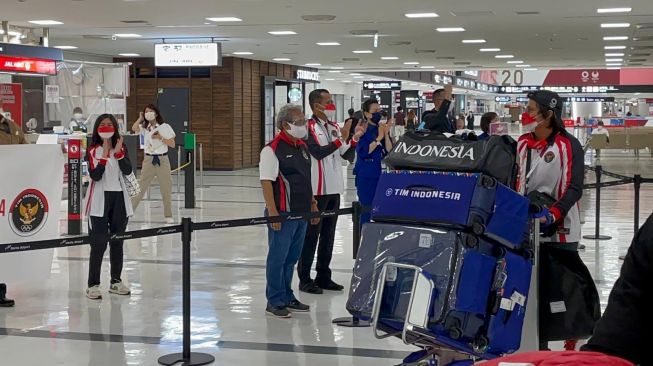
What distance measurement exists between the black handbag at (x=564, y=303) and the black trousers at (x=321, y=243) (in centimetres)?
371

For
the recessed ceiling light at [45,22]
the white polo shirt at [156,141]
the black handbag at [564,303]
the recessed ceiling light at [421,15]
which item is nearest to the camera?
the black handbag at [564,303]

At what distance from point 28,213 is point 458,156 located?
504cm

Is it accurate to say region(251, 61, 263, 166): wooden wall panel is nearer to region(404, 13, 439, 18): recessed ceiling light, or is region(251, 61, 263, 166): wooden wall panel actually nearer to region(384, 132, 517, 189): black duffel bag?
region(404, 13, 439, 18): recessed ceiling light

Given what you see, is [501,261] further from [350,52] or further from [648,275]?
[350,52]

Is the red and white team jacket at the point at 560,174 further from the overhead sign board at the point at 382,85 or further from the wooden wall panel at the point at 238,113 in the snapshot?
the overhead sign board at the point at 382,85

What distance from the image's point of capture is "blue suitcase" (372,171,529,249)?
3371 mm

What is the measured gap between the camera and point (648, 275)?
5.18ft

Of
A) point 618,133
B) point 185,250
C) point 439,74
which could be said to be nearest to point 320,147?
point 185,250

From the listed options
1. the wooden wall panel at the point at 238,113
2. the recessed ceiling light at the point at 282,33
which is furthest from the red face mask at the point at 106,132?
the wooden wall panel at the point at 238,113

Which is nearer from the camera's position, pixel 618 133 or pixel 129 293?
pixel 129 293

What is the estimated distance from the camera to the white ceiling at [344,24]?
577 inches

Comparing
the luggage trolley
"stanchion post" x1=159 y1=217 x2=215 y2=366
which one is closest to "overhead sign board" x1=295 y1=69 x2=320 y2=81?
"stanchion post" x1=159 y1=217 x2=215 y2=366

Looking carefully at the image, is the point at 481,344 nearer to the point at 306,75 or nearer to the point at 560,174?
the point at 560,174

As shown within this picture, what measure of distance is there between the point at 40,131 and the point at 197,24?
12.6 feet
